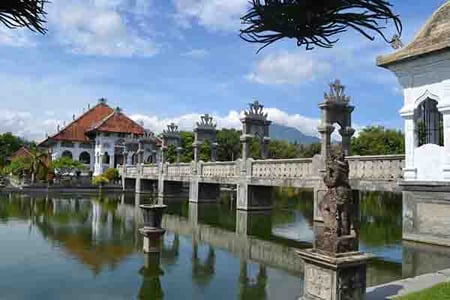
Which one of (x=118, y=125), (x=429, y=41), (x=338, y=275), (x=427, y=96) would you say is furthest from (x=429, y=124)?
(x=118, y=125)

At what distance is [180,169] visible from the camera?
1262 inches

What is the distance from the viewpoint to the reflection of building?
172 ft

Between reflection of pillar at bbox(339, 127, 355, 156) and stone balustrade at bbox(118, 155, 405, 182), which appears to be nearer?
stone balustrade at bbox(118, 155, 405, 182)

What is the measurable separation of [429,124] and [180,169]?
20.0m

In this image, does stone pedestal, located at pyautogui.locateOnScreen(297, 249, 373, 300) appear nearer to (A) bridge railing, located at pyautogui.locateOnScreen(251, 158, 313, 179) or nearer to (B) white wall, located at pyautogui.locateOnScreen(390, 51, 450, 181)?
(B) white wall, located at pyautogui.locateOnScreen(390, 51, 450, 181)

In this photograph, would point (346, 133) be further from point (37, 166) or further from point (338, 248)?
point (37, 166)

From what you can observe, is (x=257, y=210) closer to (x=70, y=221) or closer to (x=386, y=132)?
(x=70, y=221)

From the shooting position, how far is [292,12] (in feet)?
6.49

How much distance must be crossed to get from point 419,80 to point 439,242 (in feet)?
16.7

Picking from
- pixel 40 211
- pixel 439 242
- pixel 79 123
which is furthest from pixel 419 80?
pixel 79 123

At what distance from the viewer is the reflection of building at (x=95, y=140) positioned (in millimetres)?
52500

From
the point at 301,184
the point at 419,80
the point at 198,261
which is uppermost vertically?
the point at 419,80

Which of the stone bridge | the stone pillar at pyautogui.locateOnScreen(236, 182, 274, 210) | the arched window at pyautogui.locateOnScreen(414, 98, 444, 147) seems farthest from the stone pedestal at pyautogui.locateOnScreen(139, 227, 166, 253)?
the stone pillar at pyautogui.locateOnScreen(236, 182, 274, 210)

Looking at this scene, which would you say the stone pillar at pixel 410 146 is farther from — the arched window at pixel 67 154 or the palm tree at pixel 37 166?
the arched window at pixel 67 154
